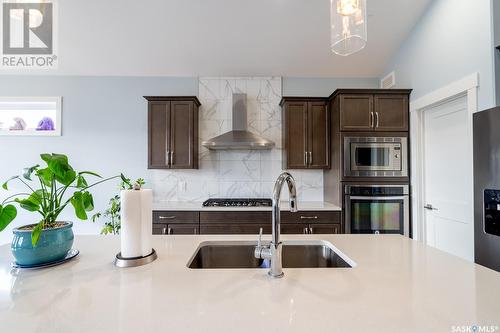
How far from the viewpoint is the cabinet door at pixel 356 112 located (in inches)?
102

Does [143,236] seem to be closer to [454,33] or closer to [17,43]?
[454,33]

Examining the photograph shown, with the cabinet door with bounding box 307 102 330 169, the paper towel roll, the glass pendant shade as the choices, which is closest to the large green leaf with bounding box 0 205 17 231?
the paper towel roll

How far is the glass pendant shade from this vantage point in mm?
1338

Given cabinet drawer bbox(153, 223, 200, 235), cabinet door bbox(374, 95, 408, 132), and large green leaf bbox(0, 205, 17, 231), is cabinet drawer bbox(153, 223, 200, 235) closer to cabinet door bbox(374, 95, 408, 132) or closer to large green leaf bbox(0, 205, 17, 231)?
large green leaf bbox(0, 205, 17, 231)

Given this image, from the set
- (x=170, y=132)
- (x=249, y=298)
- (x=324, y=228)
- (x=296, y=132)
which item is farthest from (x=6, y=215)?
(x=296, y=132)

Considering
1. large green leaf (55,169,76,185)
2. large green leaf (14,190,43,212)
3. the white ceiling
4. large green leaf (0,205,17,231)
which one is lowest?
large green leaf (0,205,17,231)

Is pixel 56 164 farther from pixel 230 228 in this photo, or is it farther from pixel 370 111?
pixel 370 111

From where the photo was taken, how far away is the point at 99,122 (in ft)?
10.7

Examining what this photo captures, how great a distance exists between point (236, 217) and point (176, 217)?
69cm

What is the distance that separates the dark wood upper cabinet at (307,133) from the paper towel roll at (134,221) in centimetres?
222

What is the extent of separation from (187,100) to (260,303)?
2.69 m

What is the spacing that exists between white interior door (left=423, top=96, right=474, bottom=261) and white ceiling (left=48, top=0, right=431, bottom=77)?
3.63ft

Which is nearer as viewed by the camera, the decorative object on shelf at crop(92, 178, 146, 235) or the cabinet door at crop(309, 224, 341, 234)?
the cabinet door at crop(309, 224, 341, 234)

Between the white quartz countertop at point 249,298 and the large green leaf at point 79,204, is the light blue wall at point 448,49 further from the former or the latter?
the large green leaf at point 79,204
